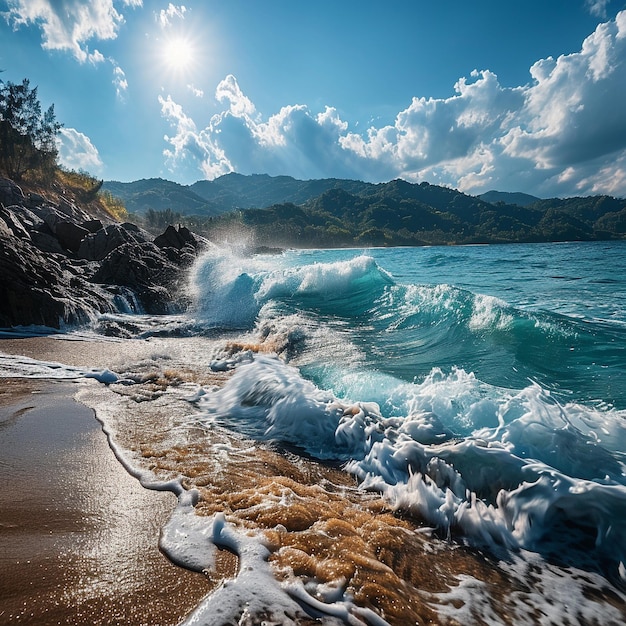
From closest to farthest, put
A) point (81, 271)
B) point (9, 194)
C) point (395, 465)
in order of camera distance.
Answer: point (395, 465)
point (81, 271)
point (9, 194)

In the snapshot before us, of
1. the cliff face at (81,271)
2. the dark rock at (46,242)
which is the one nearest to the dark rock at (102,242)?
the cliff face at (81,271)

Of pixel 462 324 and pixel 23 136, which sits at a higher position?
pixel 23 136

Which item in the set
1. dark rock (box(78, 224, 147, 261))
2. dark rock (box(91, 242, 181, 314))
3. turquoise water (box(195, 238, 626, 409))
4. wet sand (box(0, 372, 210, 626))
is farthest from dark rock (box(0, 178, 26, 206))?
wet sand (box(0, 372, 210, 626))

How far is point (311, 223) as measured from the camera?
164000mm

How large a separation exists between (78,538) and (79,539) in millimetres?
13

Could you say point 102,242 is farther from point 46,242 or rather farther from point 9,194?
point 9,194

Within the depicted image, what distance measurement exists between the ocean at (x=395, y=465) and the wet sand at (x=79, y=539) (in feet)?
0.48

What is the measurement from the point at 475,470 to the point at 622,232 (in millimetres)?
177626

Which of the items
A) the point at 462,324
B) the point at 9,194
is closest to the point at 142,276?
the point at 462,324

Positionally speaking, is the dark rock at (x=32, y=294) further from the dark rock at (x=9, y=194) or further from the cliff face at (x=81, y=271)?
the dark rock at (x=9, y=194)

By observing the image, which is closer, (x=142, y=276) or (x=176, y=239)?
(x=142, y=276)

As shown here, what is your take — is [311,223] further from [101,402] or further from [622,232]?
[101,402]

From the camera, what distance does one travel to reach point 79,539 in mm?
1993

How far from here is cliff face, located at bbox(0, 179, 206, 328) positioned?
895 cm
